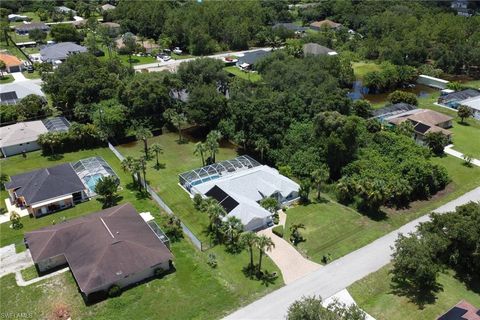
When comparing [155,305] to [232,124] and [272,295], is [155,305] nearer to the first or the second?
[272,295]

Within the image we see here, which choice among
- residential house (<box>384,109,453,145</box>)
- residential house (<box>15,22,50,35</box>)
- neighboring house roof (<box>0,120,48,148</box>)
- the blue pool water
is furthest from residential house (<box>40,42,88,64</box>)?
residential house (<box>384,109,453,145</box>)

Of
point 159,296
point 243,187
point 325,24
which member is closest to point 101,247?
point 159,296

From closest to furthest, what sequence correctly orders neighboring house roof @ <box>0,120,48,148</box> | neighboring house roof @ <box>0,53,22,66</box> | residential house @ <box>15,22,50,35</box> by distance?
neighboring house roof @ <box>0,120,48,148</box>
neighboring house roof @ <box>0,53,22,66</box>
residential house @ <box>15,22,50,35</box>

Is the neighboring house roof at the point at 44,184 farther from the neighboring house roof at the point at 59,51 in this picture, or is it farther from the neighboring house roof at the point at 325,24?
the neighboring house roof at the point at 325,24

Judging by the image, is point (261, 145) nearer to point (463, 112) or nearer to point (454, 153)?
point (454, 153)

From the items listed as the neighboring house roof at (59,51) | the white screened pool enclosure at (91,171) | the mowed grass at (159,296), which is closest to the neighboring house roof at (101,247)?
the mowed grass at (159,296)

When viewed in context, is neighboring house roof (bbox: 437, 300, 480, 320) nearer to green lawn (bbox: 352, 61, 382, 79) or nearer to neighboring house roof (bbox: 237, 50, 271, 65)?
green lawn (bbox: 352, 61, 382, 79)
